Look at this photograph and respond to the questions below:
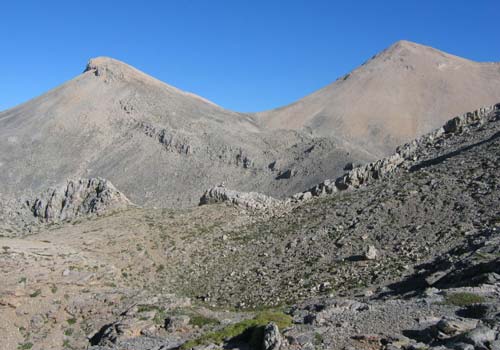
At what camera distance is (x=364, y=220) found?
3123 cm

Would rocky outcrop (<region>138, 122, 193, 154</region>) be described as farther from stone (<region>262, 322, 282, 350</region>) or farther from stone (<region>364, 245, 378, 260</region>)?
stone (<region>262, 322, 282, 350</region>)

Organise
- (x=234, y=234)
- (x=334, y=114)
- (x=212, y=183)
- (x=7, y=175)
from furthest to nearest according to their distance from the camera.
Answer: (x=334, y=114) < (x=7, y=175) < (x=212, y=183) < (x=234, y=234)

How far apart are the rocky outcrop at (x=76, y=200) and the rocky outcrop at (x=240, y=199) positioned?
6.95 meters

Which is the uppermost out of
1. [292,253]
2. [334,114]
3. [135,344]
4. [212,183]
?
[334,114]

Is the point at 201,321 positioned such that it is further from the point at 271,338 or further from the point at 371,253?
the point at 371,253

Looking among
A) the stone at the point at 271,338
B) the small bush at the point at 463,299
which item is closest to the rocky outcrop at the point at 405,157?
the small bush at the point at 463,299

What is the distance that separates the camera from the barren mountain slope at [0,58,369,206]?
8075 centimetres

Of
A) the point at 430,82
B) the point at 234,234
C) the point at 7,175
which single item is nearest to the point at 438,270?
the point at 234,234

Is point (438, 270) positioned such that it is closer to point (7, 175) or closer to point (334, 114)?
point (7, 175)

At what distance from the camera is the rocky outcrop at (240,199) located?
1587 inches

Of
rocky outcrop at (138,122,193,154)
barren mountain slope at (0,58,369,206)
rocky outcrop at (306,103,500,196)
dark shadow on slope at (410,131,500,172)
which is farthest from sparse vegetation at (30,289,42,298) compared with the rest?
rocky outcrop at (138,122,193,154)

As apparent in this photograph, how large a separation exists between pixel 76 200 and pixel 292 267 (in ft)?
79.0

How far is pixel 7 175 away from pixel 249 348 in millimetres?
81235

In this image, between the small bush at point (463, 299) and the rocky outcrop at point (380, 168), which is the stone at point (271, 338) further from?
the rocky outcrop at point (380, 168)
